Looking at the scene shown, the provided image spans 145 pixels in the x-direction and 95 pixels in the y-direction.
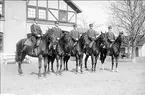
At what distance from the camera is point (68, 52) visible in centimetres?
1001

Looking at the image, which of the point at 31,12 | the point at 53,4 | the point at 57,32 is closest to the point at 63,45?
the point at 57,32

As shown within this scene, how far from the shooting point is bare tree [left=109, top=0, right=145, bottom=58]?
2028cm

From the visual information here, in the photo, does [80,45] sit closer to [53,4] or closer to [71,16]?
[53,4]

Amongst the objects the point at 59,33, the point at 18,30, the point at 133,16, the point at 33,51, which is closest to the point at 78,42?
the point at 59,33

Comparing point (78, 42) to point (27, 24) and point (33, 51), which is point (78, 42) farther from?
point (27, 24)

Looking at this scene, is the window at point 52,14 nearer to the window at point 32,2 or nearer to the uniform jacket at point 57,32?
the window at point 32,2

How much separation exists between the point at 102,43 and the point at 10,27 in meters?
10.8

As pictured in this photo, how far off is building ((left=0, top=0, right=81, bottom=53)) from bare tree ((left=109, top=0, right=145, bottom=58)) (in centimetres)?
596

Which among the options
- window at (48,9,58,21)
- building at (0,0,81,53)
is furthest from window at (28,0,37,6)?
window at (48,9,58,21)

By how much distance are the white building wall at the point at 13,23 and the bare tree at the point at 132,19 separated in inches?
472

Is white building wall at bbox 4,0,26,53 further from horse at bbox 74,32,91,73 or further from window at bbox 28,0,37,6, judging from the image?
horse at bbox 74,32,91,73

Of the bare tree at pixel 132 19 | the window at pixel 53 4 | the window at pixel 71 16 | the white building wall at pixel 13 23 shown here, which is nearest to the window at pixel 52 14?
the window at pixel 53 4

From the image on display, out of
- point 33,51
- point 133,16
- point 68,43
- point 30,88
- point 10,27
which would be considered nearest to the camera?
point 30,88

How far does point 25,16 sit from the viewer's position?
1855 cm
